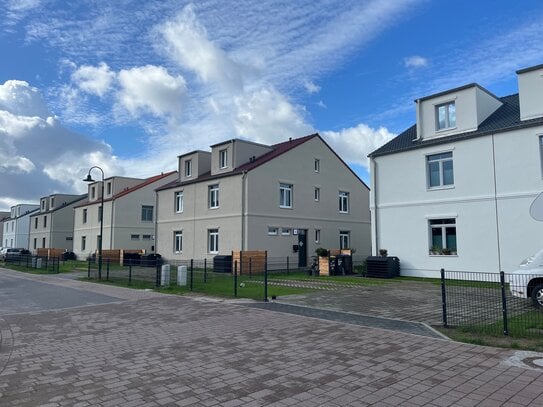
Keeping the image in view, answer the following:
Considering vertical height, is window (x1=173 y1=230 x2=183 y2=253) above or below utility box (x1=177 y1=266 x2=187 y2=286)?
above

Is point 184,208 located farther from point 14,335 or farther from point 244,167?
point 14,335

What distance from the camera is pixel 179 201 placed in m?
33.6

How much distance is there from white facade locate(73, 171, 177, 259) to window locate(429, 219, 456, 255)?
2519cm

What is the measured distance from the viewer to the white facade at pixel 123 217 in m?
40.8

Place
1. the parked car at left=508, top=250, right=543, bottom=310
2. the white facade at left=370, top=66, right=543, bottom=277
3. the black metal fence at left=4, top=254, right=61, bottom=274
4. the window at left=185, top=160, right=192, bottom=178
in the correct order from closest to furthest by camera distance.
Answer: the parked car at left=508, top=250, right=543, bottom=310
the white facade at left=370, top=66, right=543, bottom=277
the black metal fence at left=4, top=254, right=61, bottom=274
the window at left=185, top=160, right=192, bottom=178

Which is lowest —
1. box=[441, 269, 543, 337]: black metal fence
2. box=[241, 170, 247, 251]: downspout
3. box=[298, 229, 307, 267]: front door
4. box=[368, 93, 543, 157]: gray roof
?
box=[441, 269, 543, 337]: black metal fence

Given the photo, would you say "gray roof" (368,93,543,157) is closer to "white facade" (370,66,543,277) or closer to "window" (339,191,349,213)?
"white facade" (370,66,543,277)

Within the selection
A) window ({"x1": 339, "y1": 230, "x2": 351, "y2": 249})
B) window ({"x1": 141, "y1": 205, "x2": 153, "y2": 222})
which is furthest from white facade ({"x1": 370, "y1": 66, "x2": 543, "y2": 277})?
window ({"x1": 141, "y1": 205, "x2": 153, "y2": 222})

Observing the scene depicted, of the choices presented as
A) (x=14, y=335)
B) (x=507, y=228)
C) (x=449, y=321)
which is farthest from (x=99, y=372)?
(x=507, y=228)

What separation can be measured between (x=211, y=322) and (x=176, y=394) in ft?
15.9

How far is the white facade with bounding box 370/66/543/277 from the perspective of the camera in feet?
60.0

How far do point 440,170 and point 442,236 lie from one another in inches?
129

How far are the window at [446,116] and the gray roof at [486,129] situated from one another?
0.80 meters

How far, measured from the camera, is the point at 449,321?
A: 31.9 ft
